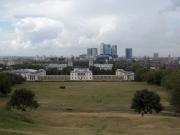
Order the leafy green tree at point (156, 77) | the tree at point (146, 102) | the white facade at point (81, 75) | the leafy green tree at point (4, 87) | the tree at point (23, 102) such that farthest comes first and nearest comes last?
the white facade at point (81, 75) < the leafy green tree at point (156, 77) < the leafy green tree at point (4, 87) < the tree at point (23, 102) < the tree at point (146, 102)

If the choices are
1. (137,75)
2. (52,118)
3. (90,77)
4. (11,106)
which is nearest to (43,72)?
(90,77)

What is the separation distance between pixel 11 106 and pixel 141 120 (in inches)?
727

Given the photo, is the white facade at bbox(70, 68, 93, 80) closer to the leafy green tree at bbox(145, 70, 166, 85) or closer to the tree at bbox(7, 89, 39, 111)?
the leafy green tree at bbox(145, 70, 166, 85)

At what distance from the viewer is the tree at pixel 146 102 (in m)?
43.2

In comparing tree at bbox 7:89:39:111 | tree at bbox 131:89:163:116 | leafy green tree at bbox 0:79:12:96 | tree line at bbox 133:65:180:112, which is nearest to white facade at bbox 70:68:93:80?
tree line at bbox 133:65:180:112

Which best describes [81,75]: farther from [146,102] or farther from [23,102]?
[146,102]

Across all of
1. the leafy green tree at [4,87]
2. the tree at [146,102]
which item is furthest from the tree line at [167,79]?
the leafy green tree at [4,87]

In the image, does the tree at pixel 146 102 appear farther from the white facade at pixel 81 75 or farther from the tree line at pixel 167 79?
the white facade at pixel 81 75

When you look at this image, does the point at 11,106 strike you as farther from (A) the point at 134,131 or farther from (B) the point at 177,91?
(A) the point at 134,131

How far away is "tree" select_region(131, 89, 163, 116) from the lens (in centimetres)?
4321

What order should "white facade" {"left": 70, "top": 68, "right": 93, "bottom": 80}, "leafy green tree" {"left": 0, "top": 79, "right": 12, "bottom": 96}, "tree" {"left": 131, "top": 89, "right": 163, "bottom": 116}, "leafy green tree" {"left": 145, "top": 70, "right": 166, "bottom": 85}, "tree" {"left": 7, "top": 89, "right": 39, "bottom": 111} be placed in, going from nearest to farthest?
"tree" {"left": 131, "top": 89, "right": 163, "bottom": 116} < "tree" {"left": 7, "top": 89, "right": 39, "bottom": 111} < "leafy green tree" {"left": 0, "top": 79, "right": 12, "bottom": 96} < "leafy green tree" {"left": 145, "top": 70, "right": 166, "bottom": 85} < "white facade" {"left": 70, "top": 68, "right": 93, "bottom": 80}

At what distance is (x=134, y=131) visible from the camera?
25844 mm

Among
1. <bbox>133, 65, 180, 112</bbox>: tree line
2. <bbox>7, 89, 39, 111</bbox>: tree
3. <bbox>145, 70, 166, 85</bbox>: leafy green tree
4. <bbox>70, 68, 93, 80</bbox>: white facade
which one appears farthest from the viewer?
<bbox>70, 68, 93, 80</bbox>: white facade

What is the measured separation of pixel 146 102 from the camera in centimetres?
4347
